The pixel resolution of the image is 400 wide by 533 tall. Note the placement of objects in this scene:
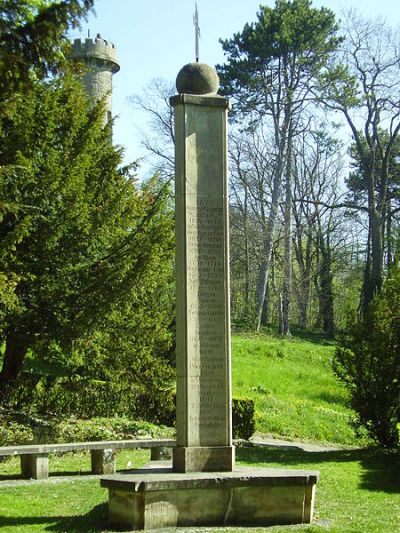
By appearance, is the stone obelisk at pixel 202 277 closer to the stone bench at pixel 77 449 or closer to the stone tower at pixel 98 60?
the stone bench at pixel 77 449

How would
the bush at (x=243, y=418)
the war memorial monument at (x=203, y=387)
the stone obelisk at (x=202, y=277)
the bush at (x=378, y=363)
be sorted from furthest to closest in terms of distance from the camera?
the bush at (x=243, y=418)
the bush at (x=378, y=363)
the stone obelisk at (x=202, y=277)
the war memorial monument at (x=203, y=387)

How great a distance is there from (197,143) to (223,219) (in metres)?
0.88

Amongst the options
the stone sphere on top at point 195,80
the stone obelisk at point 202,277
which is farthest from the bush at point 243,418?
the stone sphere on top at point 195,80

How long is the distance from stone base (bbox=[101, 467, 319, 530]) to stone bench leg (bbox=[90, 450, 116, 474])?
4096mm

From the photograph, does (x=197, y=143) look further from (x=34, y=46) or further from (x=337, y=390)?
(x=337, y=390)

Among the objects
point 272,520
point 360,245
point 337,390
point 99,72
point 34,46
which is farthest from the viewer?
point 360,245

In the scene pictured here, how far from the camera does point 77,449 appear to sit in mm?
11766

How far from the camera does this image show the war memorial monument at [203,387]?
7.27m

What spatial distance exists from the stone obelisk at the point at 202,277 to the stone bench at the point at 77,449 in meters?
3.71

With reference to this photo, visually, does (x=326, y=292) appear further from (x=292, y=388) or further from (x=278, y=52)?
(x=292, y=388)

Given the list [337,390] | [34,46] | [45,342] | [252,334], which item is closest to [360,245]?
[252,334]

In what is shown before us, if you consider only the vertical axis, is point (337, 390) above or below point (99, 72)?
below

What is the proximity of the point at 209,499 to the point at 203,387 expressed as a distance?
1177 millimetres

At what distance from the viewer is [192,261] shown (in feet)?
26.9
